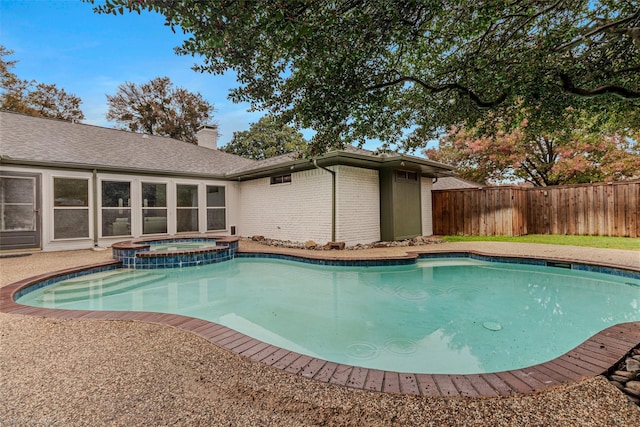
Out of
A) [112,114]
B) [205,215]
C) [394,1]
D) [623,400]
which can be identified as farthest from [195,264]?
[112,114]

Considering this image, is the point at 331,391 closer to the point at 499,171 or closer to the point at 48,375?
the point at 48,375

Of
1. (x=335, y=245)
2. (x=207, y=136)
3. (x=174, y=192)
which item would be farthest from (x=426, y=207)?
(x=207, y=136)

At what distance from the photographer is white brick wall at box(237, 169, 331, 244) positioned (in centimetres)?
938

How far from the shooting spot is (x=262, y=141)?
2342 centimetres

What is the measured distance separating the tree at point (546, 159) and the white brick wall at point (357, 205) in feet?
15.2

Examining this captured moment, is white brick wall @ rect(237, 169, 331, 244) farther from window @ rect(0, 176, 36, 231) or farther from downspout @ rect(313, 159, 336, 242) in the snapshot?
window @ rect(0, 176, 36, 231)

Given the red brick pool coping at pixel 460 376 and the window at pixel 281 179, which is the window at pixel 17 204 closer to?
the window at pixel 281 179

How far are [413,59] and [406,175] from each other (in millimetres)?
7187

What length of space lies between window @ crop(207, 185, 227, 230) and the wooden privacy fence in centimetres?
919

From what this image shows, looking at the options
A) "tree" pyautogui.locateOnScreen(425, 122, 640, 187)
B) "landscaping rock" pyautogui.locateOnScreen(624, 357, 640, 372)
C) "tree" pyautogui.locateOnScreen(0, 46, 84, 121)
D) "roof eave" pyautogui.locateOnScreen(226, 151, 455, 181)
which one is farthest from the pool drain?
"tree" pyautogui.locateOnScreen(0, 46, 84, 121)

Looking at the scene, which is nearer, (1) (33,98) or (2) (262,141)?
(1) (33,98)

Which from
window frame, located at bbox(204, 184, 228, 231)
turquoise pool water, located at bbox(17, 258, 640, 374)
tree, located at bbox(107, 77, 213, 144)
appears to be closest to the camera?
turquoise pool water, located at bbox(17, 258, 640, 374)

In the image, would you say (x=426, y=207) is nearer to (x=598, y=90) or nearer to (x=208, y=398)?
(x=598, y=90)

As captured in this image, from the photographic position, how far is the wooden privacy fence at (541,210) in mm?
9758
